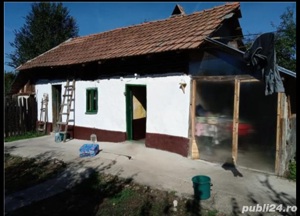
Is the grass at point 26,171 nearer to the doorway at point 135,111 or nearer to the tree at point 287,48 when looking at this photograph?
the doorway at point 135,111

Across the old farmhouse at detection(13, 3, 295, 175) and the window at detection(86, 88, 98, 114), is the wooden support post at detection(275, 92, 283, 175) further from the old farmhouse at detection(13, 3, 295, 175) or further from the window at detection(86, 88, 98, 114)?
the window at detection(86, 88, 98, 114)

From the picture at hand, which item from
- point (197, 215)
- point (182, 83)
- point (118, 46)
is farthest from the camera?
point (118, 46)

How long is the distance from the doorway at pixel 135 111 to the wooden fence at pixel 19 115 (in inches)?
263

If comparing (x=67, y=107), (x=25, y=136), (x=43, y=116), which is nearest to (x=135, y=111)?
(x=67, y=107)

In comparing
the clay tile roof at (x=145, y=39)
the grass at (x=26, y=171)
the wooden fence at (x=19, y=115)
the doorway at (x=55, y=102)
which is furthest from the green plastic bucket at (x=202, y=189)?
the wooden fence at (x=19, y=115)

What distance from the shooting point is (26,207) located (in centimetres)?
583

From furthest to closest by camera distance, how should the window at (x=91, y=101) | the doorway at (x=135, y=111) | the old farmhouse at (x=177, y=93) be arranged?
the window at (x=91, y=101)
the doorway at (x=135, y=111)
the old farmhouse at (x=177, y=93)

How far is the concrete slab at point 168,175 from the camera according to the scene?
5.85 meters

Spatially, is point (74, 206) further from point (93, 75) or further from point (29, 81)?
point (29, 81)

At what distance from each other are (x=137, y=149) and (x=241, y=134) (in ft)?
12.2

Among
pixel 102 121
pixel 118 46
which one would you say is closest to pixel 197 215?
pixel 102 121

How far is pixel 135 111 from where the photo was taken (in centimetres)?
1123

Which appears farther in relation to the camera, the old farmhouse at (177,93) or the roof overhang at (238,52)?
the old farmhouse at (177,93)

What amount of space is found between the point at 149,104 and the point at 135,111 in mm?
1380
